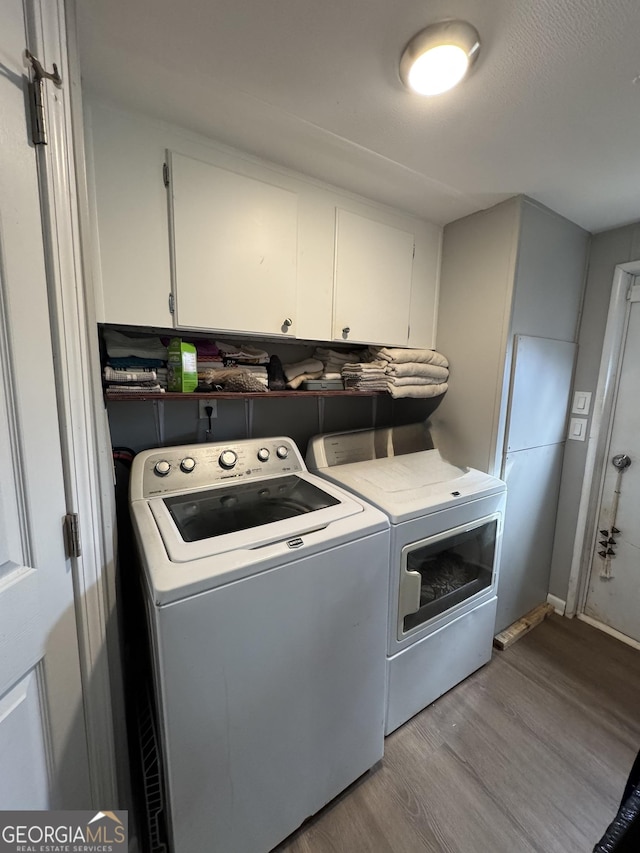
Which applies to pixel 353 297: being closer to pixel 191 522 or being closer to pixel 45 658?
pixel 191 522

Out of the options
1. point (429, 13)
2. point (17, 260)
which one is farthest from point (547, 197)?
point (17, 260)

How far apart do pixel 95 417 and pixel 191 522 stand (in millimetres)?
459

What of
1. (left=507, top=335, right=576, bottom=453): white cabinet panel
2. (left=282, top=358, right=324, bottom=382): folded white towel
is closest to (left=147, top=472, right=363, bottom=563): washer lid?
(left=282, top=358, right=324, bottom=382): folded white towel

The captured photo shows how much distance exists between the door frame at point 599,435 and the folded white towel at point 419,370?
950 millimetres

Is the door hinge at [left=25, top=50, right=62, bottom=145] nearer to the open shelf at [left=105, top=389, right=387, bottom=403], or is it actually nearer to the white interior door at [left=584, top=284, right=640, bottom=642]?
the open shelf at [left=105, top=389, right=387, bottom=403]

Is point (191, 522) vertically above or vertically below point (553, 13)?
below

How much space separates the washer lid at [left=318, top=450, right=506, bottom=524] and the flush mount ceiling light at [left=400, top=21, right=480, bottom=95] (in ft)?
4.32

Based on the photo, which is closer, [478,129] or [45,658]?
[45,658]

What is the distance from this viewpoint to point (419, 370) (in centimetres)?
177

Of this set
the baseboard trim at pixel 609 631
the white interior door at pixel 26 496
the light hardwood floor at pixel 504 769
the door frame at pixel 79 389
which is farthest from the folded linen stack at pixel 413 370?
the baseboard trim at pixel 609 631

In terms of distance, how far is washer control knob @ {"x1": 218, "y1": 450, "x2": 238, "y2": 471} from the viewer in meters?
1.41

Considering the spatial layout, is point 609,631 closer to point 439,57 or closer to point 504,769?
point 504,769

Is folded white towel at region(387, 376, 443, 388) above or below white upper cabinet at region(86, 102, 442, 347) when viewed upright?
below

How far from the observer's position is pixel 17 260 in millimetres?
660
